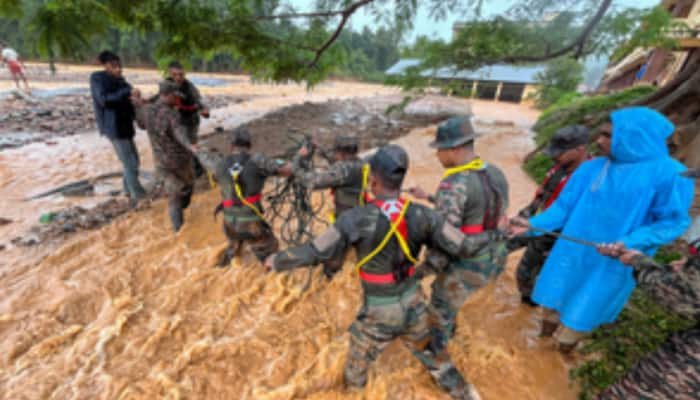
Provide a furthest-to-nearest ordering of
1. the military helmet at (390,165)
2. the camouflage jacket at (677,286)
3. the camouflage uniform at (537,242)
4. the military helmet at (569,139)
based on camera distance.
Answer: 1. the camouflage uniform at (537,242)
2. the military helmet at (569,139)
3. the military helmet at (390,165)
4. the camouflage jacket at (677,286)

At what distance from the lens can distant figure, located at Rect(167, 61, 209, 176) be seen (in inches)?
196

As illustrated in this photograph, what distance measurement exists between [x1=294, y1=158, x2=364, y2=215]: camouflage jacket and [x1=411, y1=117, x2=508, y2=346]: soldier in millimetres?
980

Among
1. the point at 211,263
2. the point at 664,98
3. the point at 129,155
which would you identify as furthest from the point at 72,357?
the point at 664,98

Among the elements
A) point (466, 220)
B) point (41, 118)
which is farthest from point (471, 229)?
point (41, 118)

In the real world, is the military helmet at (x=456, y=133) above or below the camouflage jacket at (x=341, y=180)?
above

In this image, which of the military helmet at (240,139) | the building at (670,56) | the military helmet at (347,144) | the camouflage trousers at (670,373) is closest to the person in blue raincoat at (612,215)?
the camouflage trousers at (670,373)

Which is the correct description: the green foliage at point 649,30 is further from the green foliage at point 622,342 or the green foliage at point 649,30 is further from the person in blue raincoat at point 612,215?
the green foliage at point 622,342

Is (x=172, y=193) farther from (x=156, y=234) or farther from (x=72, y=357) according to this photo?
(x=72, y=357)

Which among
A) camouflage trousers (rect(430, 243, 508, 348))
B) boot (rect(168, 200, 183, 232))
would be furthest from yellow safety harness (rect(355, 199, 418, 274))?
boot (rect(168, 200, 183, 232))

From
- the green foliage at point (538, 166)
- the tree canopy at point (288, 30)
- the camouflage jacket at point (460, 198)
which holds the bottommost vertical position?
the green foliage at point (538, 166)

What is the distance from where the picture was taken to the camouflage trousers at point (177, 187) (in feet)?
14.5

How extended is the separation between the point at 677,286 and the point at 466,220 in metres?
1.12

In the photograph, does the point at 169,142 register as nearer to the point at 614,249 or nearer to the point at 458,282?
the point at 458,282

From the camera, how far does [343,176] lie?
10.1 ft
